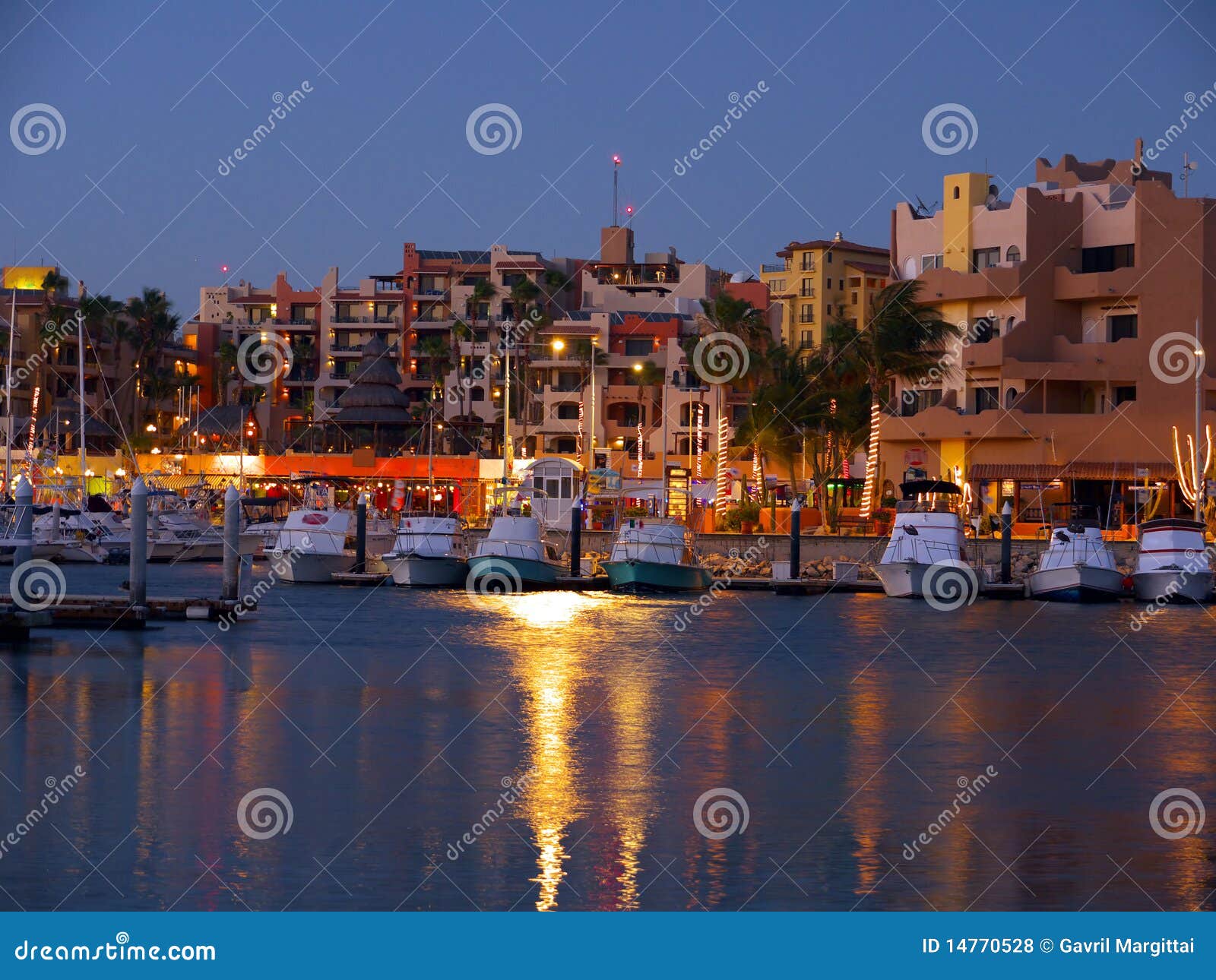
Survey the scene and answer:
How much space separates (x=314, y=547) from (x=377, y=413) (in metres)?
45.0

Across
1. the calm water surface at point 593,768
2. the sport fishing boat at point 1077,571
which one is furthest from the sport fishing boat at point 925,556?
the calm water surface at point 593,768

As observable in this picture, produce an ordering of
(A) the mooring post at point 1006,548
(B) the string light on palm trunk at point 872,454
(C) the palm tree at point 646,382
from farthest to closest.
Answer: (C) the palm tree at point 646,382 < (B) the string light on palm trunk at point 872,454 < (A) the mooring post at point 1006,548

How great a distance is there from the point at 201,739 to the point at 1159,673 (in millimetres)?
20511

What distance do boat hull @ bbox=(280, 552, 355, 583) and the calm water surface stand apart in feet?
61.8

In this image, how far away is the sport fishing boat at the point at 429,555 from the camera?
196 ft

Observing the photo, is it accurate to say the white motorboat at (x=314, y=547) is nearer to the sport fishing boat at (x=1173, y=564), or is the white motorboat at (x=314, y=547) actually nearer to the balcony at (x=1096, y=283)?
the sport fishing boat at (x=1173, y=564)

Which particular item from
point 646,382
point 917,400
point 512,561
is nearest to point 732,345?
point 917,400

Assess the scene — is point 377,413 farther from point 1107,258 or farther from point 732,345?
point 1107,258

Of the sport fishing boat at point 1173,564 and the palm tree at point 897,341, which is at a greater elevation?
the palm tree at point 897,341

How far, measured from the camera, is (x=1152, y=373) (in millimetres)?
70812

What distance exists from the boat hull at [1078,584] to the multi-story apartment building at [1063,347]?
12.3 meters

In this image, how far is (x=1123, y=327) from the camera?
7275 centimetres

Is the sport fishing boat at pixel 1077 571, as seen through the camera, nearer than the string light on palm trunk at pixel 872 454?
Yes

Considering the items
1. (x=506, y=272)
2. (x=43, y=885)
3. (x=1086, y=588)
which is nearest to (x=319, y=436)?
(x=506, y=272)
